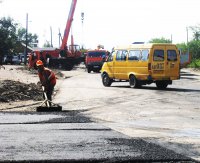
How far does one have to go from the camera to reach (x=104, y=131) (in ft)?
32.0

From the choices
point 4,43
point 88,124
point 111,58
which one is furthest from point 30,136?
point 4,43

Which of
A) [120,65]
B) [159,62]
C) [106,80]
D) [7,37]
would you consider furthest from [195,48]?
[159,62]

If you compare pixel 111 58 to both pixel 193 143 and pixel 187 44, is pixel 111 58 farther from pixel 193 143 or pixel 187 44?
pixel 187 44

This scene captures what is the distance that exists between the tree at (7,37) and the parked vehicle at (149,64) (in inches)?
1618

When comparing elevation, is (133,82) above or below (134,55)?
below

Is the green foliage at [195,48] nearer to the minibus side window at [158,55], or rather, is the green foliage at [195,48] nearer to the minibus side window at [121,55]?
the minibus side window at [121,55]

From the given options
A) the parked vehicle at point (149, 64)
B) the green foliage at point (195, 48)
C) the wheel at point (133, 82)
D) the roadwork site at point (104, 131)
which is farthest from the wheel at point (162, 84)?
the green foliage at point (195, 48)

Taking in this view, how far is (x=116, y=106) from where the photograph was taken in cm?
1518

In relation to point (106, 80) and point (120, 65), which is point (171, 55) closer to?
point (120, 65)

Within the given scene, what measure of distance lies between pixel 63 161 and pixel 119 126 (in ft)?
13.3

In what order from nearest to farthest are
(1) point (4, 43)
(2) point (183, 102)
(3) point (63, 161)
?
(3) point (63, 161)
(2) point (183, 102)
(1) point (4, 43)

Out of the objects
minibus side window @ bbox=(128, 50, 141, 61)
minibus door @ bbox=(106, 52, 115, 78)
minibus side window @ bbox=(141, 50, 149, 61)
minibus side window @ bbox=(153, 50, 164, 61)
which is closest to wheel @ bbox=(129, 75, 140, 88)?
minibus side window @ bbox=(128, 50, 141, 61)

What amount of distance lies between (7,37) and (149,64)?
44.1 metres

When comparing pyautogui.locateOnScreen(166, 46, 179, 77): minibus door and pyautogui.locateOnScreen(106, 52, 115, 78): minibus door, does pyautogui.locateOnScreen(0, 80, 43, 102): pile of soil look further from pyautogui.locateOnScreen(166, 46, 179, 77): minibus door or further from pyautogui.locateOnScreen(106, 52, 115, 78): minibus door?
pyautogui.locateOnScreen(166, 46, 179, 77): minibus door
